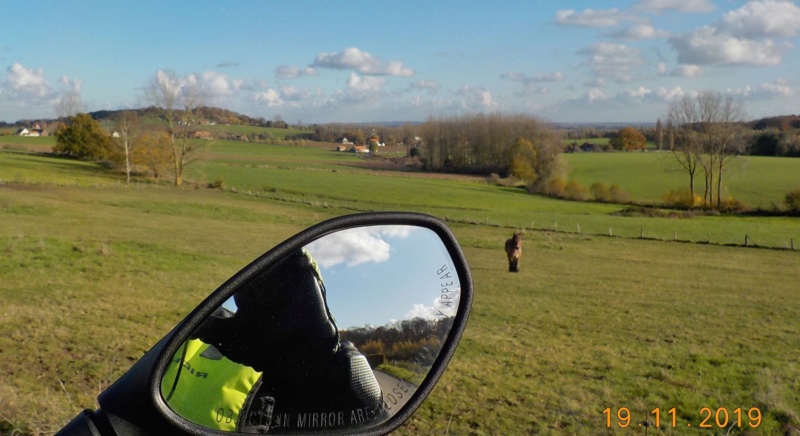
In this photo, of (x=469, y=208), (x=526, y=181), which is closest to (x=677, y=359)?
(x=469, y=208)

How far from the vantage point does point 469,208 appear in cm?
5128

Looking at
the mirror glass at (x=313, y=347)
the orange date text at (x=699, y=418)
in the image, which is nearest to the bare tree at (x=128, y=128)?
the orange date text at (x=699, y=418)

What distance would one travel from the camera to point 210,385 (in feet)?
4.38

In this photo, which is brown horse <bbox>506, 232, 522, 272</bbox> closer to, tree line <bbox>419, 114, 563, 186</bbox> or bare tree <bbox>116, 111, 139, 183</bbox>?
bare tree <bbox>116, 111, 139, 183</bbox>

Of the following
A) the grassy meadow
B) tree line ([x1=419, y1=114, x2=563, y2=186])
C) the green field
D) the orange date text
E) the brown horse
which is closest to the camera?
the orange date text

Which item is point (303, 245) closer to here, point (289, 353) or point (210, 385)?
point (289, 353)

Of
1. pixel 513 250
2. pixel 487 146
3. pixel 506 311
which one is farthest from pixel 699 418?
pixel 487 146

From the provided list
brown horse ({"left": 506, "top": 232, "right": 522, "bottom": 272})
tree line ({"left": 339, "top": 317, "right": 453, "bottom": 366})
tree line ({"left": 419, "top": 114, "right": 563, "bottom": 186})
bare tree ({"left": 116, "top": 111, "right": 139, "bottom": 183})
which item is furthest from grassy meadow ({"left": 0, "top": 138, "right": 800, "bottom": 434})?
tree line ({"left": 419, "top": 114, "right": 563, "bottom": 186})

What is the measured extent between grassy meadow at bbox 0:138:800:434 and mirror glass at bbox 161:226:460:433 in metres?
2.22

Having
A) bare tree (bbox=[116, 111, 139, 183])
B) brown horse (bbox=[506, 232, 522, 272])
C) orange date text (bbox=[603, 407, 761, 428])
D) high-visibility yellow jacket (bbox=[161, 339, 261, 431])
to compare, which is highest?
bare tree (bbox=[116, 111, 139, 183])

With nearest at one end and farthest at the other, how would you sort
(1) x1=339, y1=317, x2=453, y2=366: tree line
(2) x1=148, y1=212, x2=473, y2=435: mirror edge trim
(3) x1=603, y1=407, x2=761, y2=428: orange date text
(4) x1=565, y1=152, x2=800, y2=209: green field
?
(2) x1=148, y1=212, x2=473, y2=435: mirror edge trim → (1) x1=339, y1=317, x2=453, y2=366: tree line → (3) x1=603, y1=407, x2=761, y2=428: orange date text → (4) x1=565, y1=152, x2=800, y2=209: green field

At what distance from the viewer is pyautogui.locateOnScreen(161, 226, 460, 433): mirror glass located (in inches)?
51.6

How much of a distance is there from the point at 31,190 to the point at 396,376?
36.9 metres

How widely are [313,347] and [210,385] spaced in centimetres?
21
